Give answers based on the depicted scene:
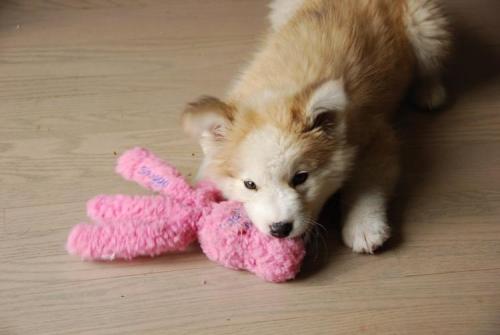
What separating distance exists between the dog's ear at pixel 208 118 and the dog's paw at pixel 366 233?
1.40 ft

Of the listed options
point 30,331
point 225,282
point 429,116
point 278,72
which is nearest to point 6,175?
point 30,331

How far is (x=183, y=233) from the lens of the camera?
1.51 metres

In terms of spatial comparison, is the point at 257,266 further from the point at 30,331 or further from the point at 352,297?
the point at 30,331

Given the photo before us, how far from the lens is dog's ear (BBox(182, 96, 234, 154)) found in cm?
139

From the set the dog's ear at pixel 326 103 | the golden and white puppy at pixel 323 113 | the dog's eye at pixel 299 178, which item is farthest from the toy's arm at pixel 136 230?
the dog's ear at pixel 326 103

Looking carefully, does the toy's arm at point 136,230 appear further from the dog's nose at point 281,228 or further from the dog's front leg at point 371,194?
the dog's front leg at point 371,194

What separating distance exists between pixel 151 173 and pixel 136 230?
0.22 meters

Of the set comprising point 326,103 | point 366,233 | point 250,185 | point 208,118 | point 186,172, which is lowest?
point 186,172

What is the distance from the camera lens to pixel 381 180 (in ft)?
5.40

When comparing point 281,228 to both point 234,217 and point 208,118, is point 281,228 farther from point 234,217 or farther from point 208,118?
point 208,118

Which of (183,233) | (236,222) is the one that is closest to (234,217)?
(236,222)

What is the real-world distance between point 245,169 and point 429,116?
0.82 m

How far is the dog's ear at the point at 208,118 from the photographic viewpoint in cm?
139

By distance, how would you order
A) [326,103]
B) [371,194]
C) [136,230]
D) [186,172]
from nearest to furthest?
1. [326,103]
2. [136,230]
3. [371,194]
4. [186,172]
